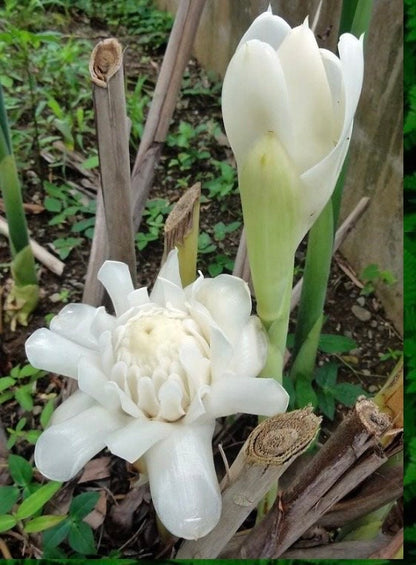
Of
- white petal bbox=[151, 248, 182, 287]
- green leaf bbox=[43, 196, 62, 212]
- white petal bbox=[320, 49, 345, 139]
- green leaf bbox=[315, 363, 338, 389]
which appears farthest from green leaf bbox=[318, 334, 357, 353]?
green leaf bbox=[43, 196, 62, 212]

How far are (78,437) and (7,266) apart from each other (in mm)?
722

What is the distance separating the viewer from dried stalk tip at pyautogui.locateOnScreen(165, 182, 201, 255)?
540mm

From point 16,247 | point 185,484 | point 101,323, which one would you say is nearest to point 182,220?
point 101,323

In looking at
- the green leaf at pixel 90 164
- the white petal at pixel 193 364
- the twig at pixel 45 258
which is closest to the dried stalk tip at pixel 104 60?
the white petal at pixel 193 364

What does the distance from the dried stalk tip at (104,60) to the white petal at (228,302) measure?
0.19 meters

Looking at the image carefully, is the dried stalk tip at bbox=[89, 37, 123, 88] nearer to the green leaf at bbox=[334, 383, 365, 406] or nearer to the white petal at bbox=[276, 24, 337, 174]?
the white petal at bbox=[276, 24, 337, 174]

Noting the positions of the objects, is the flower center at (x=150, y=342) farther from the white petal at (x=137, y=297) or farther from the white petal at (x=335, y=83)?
the white petal at (x=335, y=83)

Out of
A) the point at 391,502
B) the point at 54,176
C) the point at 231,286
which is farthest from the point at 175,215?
the point at 54,176

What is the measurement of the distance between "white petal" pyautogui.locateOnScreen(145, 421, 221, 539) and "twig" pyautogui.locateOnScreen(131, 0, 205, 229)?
373 mm

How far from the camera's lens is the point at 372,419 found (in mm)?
384

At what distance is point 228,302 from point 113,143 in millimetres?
200

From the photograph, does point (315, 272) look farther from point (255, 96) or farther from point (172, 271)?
point (255, 96)

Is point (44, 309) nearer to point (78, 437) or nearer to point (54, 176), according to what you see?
point (54, 176)

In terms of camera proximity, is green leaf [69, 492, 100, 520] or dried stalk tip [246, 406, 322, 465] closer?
dried stalk tip [246, 406, 322, 465]
